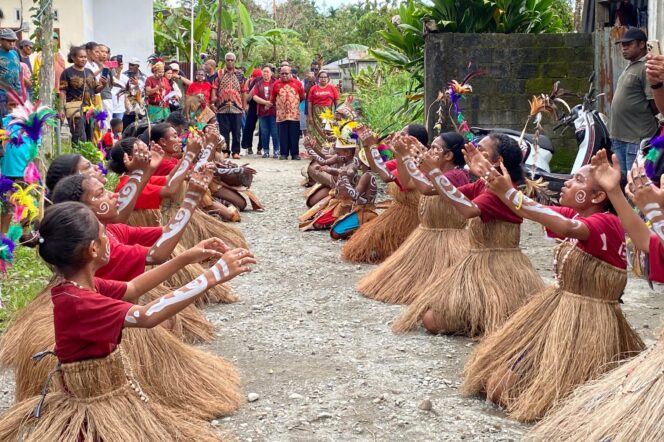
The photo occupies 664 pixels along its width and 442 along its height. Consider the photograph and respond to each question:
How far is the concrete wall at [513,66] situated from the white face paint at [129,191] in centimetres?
624

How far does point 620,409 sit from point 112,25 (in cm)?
1657

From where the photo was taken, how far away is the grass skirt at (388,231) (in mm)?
6984

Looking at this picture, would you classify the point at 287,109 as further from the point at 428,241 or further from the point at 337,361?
the point at 337,361

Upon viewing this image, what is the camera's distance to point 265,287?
21.4ft

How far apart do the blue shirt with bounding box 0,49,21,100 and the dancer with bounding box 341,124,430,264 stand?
3.31 metres

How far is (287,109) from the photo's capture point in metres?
14.5

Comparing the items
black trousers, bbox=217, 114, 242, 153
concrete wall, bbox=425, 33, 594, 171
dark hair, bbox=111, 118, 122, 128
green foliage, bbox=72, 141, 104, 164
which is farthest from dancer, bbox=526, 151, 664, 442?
black trousers, bbox=217, 114, 242, 153

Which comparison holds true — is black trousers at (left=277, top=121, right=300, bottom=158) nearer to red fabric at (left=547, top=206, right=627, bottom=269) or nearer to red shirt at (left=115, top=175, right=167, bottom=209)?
red shirt at (left=115, top=175, right=167, bottom=209)

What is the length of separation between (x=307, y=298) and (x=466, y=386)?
A: 2192mm

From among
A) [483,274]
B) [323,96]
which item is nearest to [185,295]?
[483,274]

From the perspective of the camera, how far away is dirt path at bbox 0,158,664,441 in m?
3.83

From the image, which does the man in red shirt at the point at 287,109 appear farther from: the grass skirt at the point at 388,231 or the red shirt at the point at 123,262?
the red shirt at the point at 123,262

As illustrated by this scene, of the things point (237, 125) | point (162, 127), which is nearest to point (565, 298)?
point (162, 127)

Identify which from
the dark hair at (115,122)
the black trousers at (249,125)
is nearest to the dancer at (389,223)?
the dark hair at (115,122)
